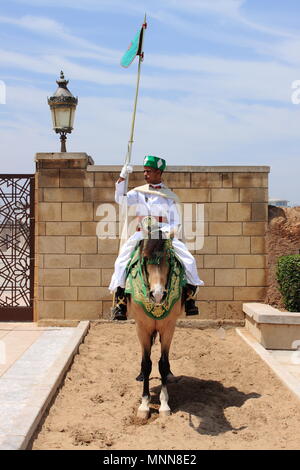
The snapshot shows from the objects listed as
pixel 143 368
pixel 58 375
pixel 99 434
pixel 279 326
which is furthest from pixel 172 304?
pixel 279 326

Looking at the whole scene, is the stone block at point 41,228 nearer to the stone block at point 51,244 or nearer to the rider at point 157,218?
the stone block at point 51,244

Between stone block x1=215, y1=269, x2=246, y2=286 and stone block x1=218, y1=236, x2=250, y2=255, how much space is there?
1.04 ft

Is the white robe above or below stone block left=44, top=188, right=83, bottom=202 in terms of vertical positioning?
below

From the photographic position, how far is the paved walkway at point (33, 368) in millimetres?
4551

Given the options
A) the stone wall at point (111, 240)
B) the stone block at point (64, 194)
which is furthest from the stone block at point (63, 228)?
the stone block at point (64, 194)

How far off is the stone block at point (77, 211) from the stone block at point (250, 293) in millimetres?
2800

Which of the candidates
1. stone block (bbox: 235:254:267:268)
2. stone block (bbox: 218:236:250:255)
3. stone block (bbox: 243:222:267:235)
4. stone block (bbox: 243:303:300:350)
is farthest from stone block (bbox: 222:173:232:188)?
stone block (bbox: 243:303:300:350)

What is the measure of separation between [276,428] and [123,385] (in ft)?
6.28

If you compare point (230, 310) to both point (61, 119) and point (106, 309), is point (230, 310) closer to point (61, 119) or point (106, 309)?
point (106, 309)

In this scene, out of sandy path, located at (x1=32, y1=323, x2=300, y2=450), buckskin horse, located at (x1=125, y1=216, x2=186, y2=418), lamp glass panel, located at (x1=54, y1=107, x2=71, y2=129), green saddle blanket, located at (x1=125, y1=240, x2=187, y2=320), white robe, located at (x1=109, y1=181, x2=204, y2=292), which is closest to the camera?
sandy path, located at (x1=32, y1=323, x2=300, y2=450)

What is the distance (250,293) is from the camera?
30.4 feet

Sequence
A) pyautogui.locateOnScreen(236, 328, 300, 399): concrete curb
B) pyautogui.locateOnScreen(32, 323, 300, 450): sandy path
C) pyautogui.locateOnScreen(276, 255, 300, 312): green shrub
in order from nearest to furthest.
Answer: pyautogui.locateOnScreen(32, 323, 300, 450): sandy path → pyautogui.locateOnScreen(236, 328, 300, 399): concrete curb → pyautogui.locateOnScreen(276, 255, 300, 312): green shrub

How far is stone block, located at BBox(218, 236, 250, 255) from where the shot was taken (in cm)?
926

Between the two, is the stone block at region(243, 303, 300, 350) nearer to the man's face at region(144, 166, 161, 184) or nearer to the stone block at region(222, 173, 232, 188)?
the stone block at region(222, 173, 232, 188)
